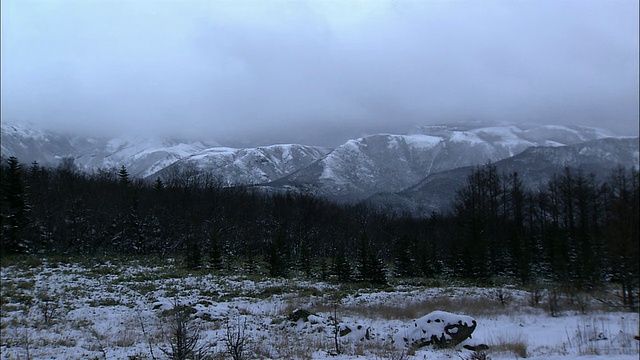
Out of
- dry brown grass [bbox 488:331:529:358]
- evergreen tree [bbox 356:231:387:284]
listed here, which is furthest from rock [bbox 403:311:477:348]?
evergreen tree [bbox 356:231:387:284]

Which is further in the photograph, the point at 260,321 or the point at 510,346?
the point at 260,321

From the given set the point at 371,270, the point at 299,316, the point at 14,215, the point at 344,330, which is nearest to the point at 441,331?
the point at 344,330

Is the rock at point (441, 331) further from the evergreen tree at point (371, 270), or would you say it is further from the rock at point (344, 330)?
the evergreen tree at point (371, 270)

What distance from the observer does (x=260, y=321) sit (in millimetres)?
14453

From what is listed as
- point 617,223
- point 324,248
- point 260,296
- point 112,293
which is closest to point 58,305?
point 112,293

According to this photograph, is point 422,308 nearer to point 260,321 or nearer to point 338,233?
point 260,321

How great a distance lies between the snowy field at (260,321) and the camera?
866 centimetres

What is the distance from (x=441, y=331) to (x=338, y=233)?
6452 cm

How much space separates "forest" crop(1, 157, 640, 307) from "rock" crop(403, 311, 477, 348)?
21.1ft

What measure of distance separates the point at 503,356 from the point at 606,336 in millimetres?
3360

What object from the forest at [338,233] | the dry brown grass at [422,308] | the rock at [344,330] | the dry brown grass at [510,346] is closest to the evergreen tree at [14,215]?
the forest at [338,233]

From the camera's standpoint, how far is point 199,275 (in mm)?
29281

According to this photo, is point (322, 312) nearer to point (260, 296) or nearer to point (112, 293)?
point (260, 296)

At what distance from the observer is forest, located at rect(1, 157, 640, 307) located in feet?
92.2
